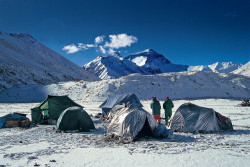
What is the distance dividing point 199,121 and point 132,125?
459cm

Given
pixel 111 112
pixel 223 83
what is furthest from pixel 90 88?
pixel 223 83

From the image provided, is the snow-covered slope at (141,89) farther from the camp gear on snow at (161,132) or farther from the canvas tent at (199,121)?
the camp gear on snow at (161,132)

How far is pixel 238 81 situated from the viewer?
230ft

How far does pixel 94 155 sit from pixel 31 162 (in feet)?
7.71

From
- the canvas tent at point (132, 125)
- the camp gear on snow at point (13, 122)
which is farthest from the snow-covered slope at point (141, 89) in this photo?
the canvas tent at point (132, 125)

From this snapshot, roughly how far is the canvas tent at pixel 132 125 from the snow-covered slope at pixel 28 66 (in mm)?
57157

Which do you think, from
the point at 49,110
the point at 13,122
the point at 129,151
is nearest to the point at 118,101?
the point at 49,110

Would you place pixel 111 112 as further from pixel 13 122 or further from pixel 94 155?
pixel 94 155

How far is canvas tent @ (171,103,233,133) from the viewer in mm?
12172

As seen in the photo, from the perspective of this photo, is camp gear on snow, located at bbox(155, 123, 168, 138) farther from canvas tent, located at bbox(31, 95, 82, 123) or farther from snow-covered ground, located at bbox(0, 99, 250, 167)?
canvas tent, located at bbox(31, 95, 82, 123)

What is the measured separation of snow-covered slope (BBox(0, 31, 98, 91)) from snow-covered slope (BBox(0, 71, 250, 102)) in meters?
9.81

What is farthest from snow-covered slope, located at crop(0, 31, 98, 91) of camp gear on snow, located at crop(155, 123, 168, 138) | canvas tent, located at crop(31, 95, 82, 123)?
camp gear on snow, located at crop(155, 123, 168, 138)

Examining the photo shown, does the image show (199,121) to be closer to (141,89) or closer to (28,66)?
(141,89)

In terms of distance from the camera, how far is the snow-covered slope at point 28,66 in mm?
70375
